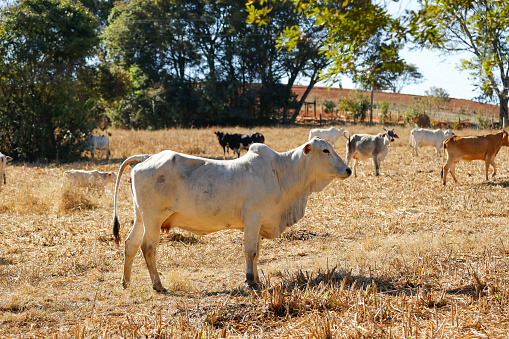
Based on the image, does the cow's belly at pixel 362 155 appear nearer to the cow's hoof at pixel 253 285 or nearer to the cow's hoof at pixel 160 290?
the cow's hoof at pixel 253 285

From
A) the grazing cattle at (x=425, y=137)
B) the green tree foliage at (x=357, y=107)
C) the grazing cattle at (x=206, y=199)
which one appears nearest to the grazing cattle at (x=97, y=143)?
the grazing cattle at (x=425, y=137)

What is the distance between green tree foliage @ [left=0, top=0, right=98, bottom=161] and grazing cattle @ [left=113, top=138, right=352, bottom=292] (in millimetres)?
16327

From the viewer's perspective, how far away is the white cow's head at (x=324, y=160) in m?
6.15

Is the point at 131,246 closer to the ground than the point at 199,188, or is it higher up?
closer to the ground

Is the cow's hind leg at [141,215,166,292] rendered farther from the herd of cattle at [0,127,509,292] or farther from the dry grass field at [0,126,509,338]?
the dry grass field at [0,126,509,338]

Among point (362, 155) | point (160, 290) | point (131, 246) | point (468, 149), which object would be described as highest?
point (468, 149)

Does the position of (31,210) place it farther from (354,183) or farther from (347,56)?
(354,183)

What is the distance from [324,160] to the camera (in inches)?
244

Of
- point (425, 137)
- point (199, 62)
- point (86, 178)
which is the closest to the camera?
point (86, 178)

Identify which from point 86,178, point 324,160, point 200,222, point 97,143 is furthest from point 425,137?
point 200,222

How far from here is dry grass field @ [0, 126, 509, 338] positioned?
4.31 metres

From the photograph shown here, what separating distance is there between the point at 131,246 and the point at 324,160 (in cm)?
274

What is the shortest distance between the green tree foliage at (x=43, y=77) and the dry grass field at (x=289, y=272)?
8690 millimetres

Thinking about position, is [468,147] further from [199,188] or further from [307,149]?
[199,188]
